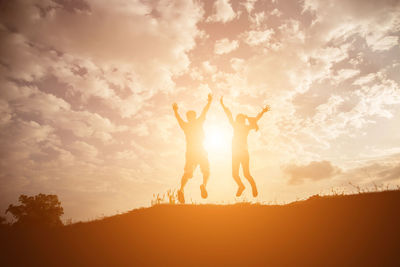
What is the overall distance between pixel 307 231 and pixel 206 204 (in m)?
3.90

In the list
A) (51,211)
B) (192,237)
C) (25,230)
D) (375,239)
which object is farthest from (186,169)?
(51,211)

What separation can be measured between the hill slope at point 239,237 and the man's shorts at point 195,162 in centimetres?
142

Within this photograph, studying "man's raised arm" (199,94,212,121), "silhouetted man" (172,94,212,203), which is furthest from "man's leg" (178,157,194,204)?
"man's raised arm" (199,94,212,121)

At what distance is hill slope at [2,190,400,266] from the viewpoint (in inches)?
236

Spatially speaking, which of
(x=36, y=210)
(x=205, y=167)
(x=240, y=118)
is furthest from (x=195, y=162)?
(x=36, y=210)

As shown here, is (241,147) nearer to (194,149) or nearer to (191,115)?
(194,149)

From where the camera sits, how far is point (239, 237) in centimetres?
716

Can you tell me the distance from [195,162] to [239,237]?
3657mm

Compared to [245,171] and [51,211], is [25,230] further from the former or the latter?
[51,211]

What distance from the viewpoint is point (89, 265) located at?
23.6ft

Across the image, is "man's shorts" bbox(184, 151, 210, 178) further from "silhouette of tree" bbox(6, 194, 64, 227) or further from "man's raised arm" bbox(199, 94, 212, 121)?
"silhouette of tree" bbox(6, 194, 64, 227)

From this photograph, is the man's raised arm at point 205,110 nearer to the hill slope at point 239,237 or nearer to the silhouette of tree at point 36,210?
the hill slope at point 239,237

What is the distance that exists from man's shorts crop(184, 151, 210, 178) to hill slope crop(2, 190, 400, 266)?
1.42m

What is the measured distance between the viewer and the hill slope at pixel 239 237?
236 inches
